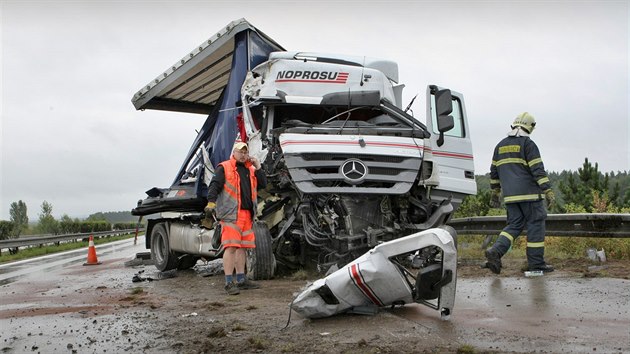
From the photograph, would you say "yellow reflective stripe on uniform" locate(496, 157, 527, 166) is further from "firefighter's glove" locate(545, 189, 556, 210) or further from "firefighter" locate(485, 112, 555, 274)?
"firefighter's glove" locate(545, 189, 556, 210)

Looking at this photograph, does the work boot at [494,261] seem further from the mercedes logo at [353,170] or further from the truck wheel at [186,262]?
the truck wheel at [186,262]

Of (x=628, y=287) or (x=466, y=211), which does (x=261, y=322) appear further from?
(x=466, y=211)

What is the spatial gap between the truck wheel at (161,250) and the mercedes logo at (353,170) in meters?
4.40

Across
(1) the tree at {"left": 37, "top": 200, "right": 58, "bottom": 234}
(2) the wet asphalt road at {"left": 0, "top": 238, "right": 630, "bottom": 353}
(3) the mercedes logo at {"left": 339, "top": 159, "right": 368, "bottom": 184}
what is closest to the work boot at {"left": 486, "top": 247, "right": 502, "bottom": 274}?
(2) the wet asphalt road at {"left": 0, "top": 238, "right": 630, "bottom": 353}

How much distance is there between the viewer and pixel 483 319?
14.0 feet

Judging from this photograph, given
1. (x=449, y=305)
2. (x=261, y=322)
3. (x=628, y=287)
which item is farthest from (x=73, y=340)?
(x=628, y=287)

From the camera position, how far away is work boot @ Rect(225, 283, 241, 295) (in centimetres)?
612

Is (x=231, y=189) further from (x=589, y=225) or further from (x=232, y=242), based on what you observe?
(x=589, y=225)

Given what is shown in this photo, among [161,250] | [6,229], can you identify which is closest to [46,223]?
[6,229]

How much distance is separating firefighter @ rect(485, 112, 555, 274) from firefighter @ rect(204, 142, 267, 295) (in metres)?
2.70

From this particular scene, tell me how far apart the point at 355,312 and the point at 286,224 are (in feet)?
8.05

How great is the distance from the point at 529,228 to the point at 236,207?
330cm

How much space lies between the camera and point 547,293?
5.30 meters

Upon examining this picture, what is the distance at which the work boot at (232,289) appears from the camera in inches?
241
